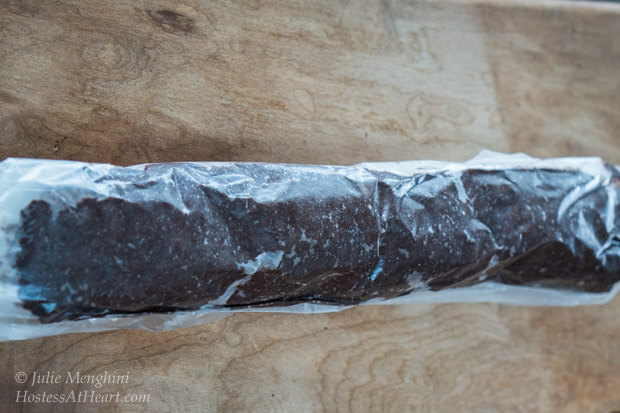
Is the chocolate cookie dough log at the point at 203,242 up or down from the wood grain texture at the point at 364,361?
up

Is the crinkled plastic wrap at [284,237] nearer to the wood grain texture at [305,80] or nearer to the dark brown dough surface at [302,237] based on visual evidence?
the dark brown dough surface at [302,237]


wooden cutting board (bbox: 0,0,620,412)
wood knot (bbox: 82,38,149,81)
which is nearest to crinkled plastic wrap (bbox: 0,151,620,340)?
wooden cutting board (bbox: 0,0,620,412)

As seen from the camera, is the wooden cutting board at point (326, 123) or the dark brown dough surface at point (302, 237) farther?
the wooden cutting board at point (326, 123)

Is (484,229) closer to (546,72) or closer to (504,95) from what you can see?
(504,95)

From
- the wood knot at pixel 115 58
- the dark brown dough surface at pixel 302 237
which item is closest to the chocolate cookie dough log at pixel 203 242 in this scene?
the dark brown dough surface at pixel 302 237

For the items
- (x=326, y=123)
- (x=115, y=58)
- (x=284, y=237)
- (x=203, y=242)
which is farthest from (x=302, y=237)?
(x=115, y=58)

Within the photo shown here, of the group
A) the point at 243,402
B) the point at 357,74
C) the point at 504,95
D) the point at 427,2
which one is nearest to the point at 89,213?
the point at 243,402

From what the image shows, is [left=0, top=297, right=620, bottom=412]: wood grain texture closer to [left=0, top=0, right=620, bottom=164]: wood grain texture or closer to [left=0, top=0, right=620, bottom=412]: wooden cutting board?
[left=0, top=0, right=620, bottom=412]: wooden cutting board
